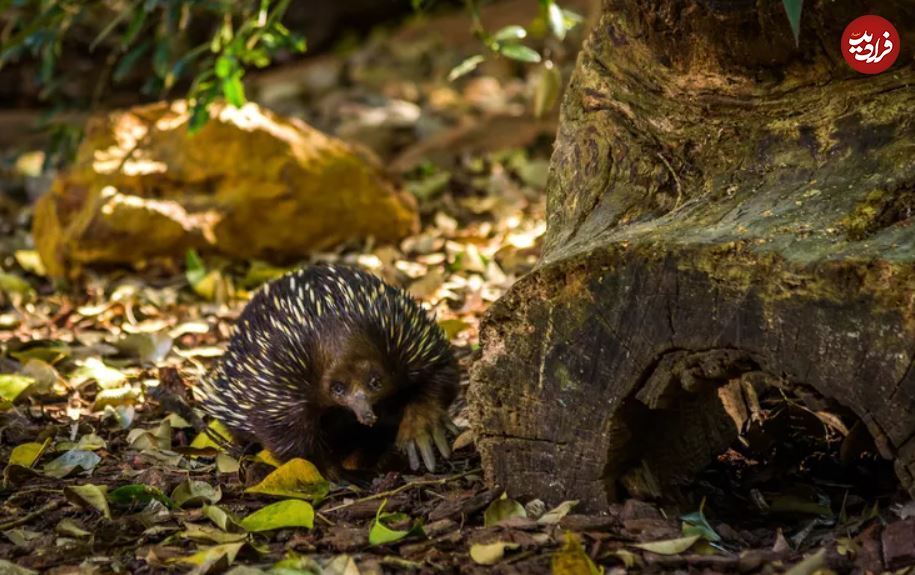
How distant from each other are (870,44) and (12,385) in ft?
10.5

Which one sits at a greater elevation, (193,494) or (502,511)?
(193,494)

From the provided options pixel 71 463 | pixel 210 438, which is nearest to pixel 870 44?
pixel 210 438

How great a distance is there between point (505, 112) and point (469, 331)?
13.5 feet

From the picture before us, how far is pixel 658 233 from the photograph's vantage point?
3.00m

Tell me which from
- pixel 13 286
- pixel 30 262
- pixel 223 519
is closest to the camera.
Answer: pixel 223 519

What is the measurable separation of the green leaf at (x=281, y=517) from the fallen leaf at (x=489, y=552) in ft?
1.66

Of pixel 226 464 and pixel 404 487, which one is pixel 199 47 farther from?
pixel 404 487

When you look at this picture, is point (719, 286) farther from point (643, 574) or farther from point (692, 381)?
point (643, 574)

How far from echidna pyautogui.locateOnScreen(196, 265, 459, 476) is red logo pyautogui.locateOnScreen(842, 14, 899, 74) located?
1690mm

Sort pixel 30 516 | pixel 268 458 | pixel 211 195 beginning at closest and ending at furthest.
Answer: pixel 30 516 → pixel 268 458 → pixel 211 195

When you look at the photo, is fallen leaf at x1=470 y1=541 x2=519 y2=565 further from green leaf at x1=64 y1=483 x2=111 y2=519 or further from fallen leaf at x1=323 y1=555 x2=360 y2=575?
green leaf at x1=64 y1=483 x2=111 y2=519

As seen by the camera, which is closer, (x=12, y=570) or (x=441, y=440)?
(x=12, y=570)

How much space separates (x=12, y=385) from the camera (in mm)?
4543

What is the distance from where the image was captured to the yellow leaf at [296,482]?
11.9ft
